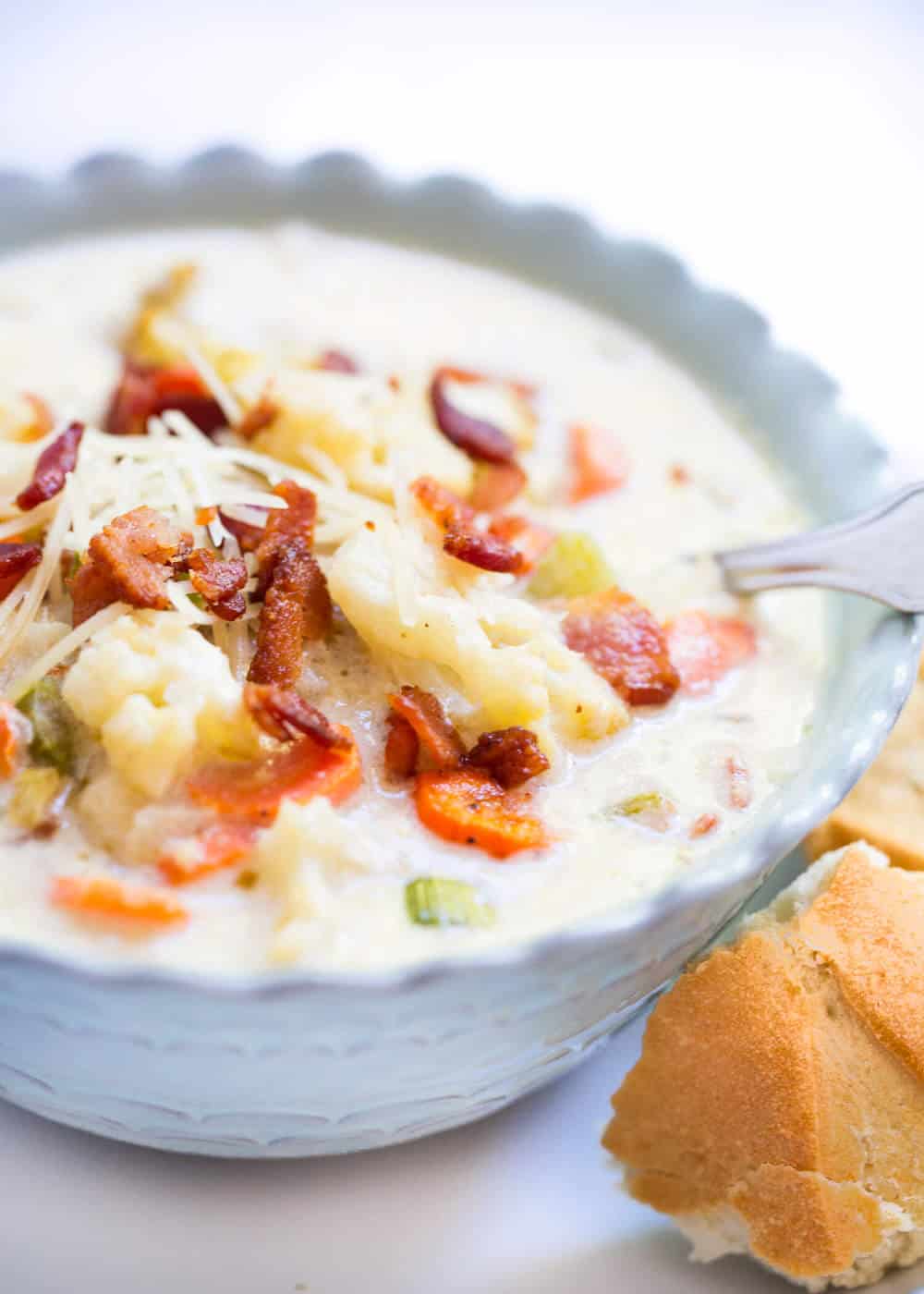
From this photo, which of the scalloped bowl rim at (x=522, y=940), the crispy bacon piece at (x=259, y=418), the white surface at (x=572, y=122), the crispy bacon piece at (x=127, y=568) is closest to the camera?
the scalloped bowl rim at (x=522, y=940)

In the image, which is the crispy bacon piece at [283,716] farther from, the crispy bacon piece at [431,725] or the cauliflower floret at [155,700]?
the crispy bacon piece at [431,725]

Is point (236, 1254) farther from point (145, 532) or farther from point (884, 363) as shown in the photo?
point (884, 363)

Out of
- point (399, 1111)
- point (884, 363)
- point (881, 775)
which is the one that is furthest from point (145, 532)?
point (884, 363)

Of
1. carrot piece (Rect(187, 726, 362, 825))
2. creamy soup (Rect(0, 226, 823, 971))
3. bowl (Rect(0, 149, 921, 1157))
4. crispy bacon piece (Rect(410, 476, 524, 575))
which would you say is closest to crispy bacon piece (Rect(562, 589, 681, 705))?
creamy soup (Rect(0, 226, 823, 971))

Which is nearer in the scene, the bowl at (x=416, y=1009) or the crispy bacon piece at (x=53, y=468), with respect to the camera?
the bowl at (x=416, y=1009)

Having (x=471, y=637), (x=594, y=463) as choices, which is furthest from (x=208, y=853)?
(x=594, y=463)

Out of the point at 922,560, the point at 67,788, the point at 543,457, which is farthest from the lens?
the point at 543,457

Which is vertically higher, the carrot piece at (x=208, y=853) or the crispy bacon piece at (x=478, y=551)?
the crispy bacon piece at (x=478, y=551)

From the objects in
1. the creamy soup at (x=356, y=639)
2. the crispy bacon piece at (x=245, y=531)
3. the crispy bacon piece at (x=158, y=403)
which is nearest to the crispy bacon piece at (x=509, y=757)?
the creamy soup at (x=356, y=639)

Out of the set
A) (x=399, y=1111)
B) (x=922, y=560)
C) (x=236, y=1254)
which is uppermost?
(x=922, y=560)
